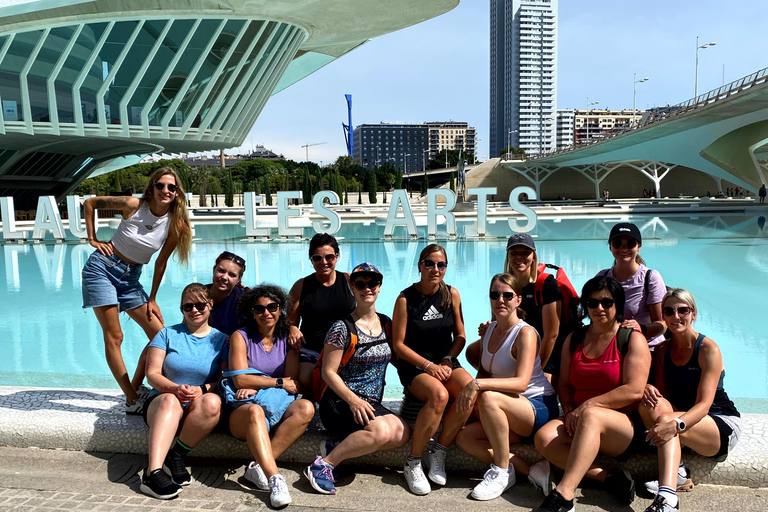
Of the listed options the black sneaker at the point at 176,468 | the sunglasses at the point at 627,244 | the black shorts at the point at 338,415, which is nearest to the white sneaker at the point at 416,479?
the black shorts at the point at 338,415

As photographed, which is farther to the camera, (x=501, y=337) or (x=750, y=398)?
(x=750, y=398)

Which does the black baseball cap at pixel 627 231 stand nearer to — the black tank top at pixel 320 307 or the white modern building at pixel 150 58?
the black tank top at pixel 320 307

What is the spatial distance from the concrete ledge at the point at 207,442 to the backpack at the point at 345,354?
0.92 ft

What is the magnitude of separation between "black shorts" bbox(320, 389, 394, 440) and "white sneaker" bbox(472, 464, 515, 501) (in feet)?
2.20

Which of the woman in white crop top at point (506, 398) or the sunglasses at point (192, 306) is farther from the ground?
the sunglasses at point (192, 306)

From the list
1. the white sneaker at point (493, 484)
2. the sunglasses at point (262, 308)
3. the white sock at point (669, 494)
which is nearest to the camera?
the white sock at point (669, 494)

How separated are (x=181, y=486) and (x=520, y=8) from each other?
6220 inches

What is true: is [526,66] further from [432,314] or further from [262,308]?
[262,308]

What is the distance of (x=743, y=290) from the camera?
10.7 meters

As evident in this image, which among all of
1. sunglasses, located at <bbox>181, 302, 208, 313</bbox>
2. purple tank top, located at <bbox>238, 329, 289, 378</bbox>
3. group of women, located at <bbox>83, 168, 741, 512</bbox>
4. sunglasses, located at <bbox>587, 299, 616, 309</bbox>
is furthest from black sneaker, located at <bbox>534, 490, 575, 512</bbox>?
sunglasses, located at <bbox>181, 302, 208, 313</bbox>

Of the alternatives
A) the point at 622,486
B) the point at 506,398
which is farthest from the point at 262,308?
the point at 622,486

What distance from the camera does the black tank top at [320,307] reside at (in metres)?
4.26

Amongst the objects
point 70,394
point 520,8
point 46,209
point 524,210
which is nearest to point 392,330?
point 70,394

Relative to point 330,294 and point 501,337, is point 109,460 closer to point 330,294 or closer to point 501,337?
point 330,294
